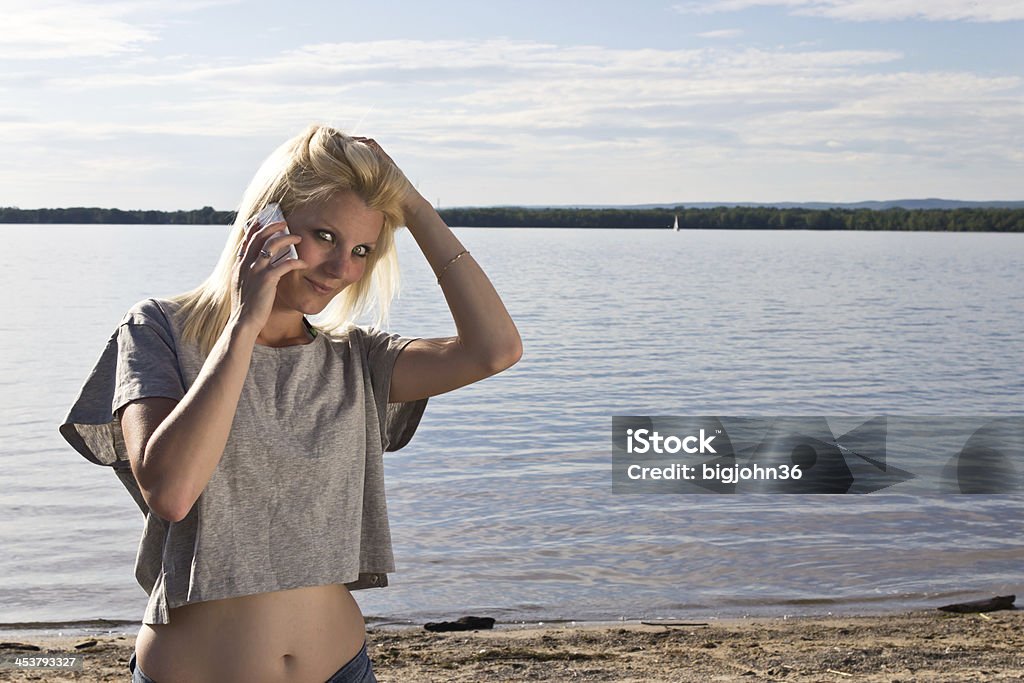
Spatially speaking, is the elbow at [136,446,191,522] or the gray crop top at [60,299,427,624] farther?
the gray crop top at [60,299,427,624]

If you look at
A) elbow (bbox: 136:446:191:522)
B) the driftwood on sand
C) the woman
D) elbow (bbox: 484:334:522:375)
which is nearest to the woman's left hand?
the woman

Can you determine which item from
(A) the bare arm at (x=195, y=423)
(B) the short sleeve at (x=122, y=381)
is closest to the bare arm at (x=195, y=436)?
(A) the bare arm at (x=195, y=423)

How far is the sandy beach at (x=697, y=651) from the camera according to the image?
554 centimetres

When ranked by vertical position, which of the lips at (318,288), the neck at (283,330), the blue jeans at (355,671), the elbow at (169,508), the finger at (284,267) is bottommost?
the blue jeans at (355,671)

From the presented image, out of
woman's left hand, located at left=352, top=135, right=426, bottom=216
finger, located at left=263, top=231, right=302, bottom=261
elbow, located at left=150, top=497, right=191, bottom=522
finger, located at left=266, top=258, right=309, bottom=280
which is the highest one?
woman's left hand, located at left=352, top=135, right=426, bottom=216

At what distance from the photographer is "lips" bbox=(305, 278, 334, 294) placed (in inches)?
88.1

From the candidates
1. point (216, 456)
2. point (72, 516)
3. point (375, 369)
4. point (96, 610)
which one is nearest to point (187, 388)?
point (216, 456)

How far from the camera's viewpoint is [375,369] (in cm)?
244

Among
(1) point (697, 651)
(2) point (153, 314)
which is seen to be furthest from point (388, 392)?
(1) point (697, 651)

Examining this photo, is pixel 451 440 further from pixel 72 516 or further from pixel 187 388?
pixel 187 388

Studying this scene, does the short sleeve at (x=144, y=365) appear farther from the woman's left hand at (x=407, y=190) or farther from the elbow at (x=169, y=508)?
the woman's left hand at (x=407, y=190)

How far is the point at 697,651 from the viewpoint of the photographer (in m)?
6.12

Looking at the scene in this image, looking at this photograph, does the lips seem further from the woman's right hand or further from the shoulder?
the shoulder

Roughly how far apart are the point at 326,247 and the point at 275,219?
12cm
